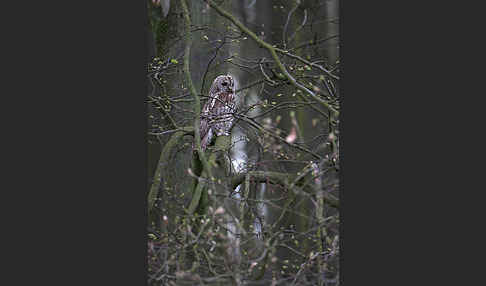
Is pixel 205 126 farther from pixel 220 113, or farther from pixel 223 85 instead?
pixel 223 85

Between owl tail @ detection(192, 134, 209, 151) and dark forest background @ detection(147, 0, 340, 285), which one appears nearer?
dark forest background @ detection(147, 0, 340, 285)

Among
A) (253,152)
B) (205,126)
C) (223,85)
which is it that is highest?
(223,85)

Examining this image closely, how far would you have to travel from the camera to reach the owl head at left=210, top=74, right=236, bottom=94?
12.9 feet

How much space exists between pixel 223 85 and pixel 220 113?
0.51 ft

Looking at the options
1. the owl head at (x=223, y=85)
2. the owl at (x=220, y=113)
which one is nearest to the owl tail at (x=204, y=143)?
the owl at (x=220, y=113)

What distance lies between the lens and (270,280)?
148 inches

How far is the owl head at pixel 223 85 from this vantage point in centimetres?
394

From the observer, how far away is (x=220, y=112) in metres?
3.96

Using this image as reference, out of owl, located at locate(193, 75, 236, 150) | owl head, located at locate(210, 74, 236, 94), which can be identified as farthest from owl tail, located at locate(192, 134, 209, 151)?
owl head, located at locate(210, 74, 236, 94)

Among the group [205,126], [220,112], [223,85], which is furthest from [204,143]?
[223,85]

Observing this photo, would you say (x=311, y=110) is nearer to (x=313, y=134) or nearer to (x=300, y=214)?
(x=313, y=134)

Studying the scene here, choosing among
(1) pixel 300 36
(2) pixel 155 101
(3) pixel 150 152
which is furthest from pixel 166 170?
(1) pixel 300 36

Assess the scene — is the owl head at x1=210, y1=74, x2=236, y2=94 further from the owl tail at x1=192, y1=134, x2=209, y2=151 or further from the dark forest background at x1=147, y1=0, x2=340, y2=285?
the owl tail at x1=192, y1=134, x2=209, y2=151

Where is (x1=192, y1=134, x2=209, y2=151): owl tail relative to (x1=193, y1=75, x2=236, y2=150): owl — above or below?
below
